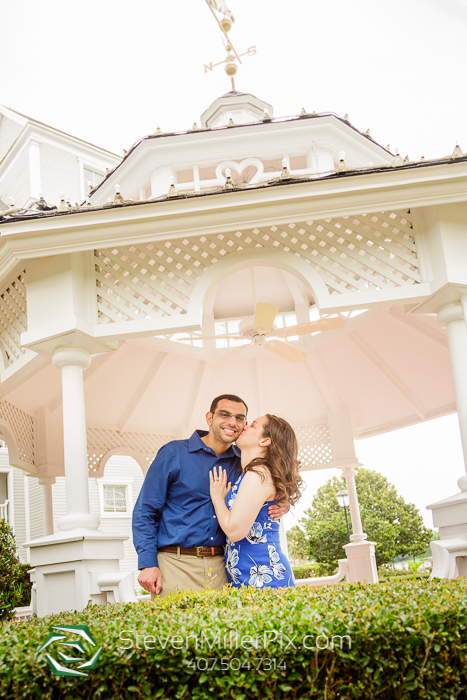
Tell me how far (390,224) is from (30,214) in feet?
10.1

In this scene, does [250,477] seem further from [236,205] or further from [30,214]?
[30,214]

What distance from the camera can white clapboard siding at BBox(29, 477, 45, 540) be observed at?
1636 cm

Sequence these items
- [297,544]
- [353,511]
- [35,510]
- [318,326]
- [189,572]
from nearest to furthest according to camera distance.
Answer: [189,572] → [318,326] → [353,511] → [35,510] → [297,544]

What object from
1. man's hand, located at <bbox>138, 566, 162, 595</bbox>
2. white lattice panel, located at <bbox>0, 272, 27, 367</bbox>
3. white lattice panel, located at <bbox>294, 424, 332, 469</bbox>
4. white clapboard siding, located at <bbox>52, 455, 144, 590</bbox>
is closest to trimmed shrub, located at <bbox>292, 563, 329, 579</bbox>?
white clapboard siding, located at <bbox>52, 455, 144, 590</bbox>

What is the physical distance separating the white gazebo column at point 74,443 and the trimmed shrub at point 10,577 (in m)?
6.93

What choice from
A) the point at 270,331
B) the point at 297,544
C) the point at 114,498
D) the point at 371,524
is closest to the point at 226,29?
the point at 270,331

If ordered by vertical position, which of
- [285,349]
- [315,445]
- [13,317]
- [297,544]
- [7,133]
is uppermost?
[7,133]

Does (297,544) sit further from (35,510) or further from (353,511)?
(353,511)

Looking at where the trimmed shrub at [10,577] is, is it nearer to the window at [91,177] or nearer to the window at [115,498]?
the window at [115,498]

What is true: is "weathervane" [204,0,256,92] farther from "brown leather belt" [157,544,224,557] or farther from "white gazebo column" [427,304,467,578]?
"brown leather belt" [157,544,224,557]

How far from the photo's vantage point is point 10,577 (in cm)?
1151

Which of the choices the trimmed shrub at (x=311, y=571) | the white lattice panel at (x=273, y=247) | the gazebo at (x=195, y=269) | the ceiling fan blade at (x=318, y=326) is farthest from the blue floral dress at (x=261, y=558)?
the trimmed shrub at (x=311, y=571)

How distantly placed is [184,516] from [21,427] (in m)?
5.11

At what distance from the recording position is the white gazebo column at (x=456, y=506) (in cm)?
446
